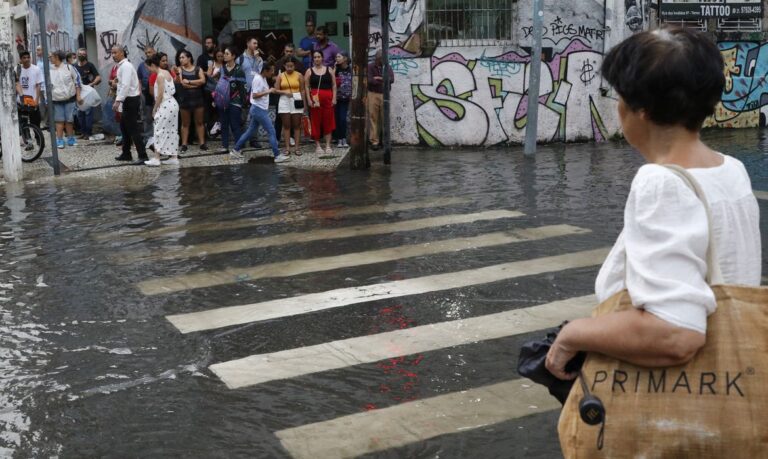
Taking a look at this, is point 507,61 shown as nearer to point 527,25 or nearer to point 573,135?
point 527,25

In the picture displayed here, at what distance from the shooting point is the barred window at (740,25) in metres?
19.2

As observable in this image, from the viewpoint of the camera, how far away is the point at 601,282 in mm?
2176

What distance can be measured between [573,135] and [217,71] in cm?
686

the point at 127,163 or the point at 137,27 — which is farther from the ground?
the point at 137,27

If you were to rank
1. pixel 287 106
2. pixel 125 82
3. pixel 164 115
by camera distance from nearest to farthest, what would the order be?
1. pixel 164 115
2. pixel 125 82
3. pixel 287 106

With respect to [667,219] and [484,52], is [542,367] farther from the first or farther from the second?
[484,52]

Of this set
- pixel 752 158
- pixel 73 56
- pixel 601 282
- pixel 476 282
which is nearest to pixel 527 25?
pixel 752 158

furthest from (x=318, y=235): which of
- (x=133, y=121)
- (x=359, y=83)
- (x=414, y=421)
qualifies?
(x=133, y=121)

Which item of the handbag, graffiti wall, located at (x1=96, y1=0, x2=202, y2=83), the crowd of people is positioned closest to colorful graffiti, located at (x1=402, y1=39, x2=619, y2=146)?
the crowd of people

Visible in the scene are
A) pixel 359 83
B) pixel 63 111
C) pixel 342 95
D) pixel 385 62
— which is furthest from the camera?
pixel 63 111

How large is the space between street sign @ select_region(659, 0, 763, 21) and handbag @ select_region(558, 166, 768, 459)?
17643mm

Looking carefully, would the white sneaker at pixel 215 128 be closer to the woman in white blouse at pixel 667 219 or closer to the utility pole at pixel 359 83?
the utility pole at pixel 359 83

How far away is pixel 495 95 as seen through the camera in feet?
55.8

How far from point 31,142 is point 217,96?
318 cm
